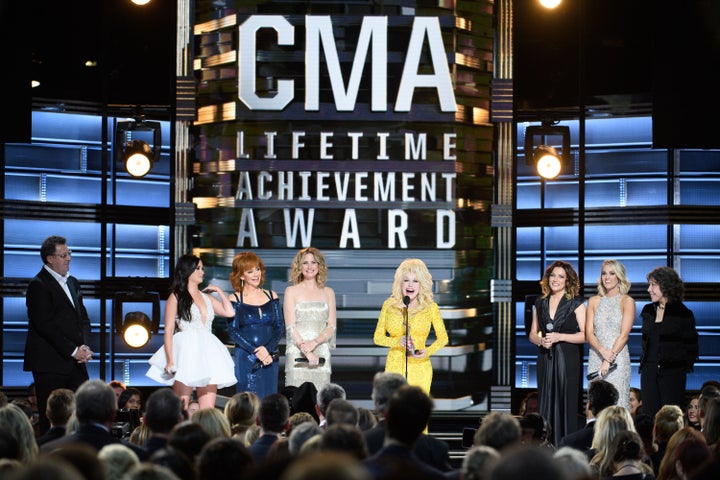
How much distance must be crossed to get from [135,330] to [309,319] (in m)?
1.67

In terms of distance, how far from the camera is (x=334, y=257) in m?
10.2

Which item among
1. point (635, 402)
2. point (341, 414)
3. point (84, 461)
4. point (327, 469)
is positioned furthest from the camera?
point (635, 402)

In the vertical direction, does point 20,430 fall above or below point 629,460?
above

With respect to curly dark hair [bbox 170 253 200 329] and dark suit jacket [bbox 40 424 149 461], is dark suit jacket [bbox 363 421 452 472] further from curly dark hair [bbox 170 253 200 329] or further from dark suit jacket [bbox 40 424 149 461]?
curly dark hair [bbox 170 253 200 329]

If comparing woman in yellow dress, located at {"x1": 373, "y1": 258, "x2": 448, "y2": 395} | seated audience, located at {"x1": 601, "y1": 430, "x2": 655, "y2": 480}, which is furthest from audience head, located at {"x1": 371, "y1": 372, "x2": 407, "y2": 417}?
woman in yellow dress, located at {"x1": 373, "y1": 258, "x2": 448, "y2": 395}

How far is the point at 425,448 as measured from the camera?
5.46 m

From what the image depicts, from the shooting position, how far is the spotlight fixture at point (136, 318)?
962 centimetres

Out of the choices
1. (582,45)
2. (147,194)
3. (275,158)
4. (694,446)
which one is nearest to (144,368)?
(147,194)

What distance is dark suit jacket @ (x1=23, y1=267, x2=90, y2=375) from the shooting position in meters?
8.27

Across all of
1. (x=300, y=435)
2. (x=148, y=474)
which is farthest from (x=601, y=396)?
(x=148, y=474)

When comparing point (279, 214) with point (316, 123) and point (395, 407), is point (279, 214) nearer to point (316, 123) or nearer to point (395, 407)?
point (316, 123)

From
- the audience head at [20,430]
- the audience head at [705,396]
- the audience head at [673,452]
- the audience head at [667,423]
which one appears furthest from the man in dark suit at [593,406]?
the audience head at [20,430]

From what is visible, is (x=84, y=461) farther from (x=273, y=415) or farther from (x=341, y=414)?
(x=341, y=414)

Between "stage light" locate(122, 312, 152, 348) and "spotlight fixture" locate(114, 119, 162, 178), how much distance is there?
1.24 m
